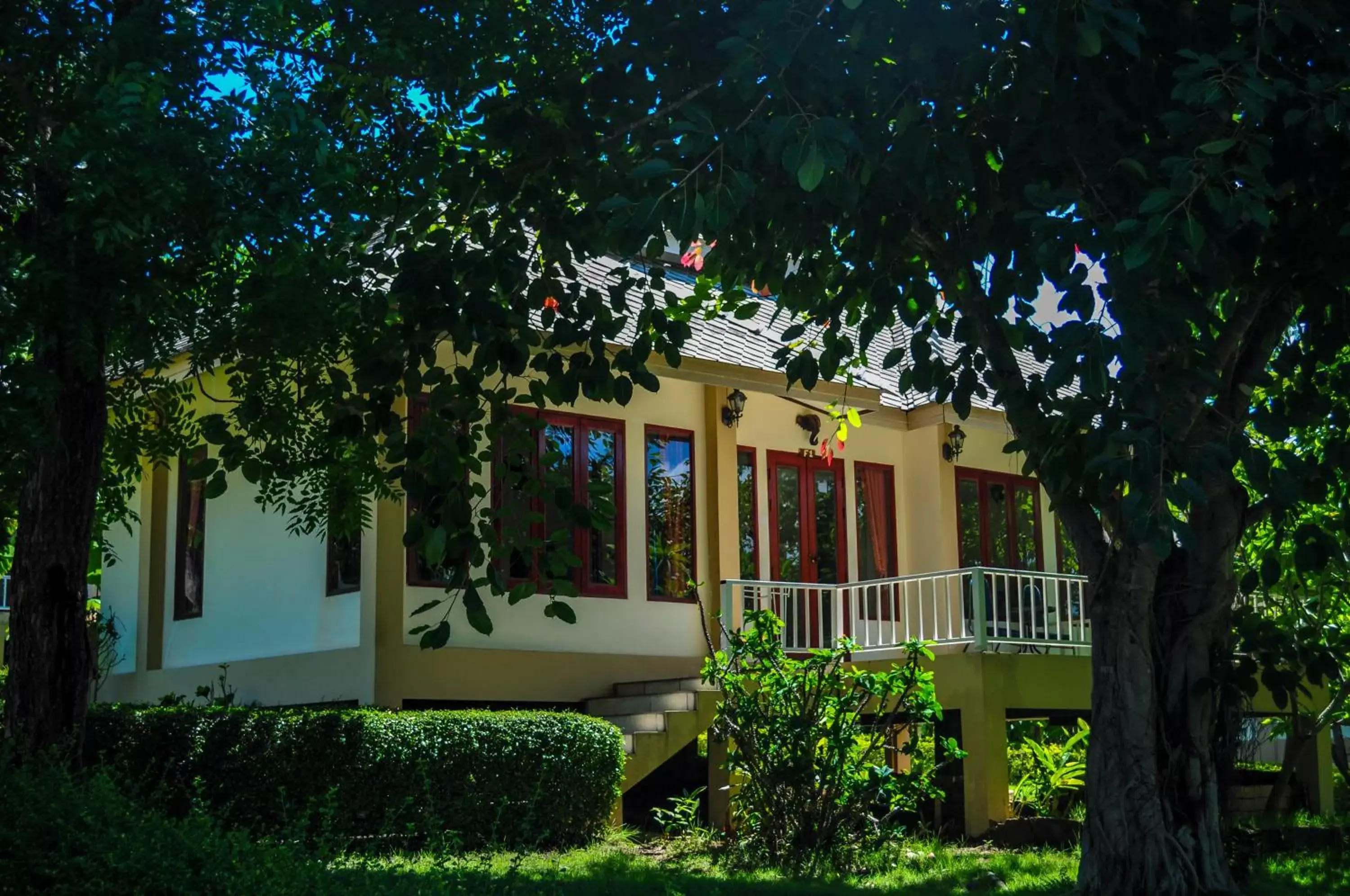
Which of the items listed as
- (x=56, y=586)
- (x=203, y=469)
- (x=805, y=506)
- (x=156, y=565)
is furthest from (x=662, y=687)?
(x=203, y=469)

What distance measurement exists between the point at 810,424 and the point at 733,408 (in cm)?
168

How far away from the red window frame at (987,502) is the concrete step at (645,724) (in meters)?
5.85

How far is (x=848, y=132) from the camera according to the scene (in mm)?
5801

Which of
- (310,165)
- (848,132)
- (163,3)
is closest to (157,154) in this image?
(310,165)

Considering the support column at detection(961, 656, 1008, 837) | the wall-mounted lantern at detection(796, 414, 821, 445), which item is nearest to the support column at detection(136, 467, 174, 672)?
the wall-mounted lantern at detection(796, 414, 821, 445)

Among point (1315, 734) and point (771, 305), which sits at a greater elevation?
point (771, 305)

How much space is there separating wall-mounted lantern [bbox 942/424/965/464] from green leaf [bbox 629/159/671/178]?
1346cm

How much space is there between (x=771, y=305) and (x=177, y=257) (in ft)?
40.3

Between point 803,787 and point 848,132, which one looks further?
point 803,787

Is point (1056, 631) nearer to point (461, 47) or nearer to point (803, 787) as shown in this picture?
point (803, 787)

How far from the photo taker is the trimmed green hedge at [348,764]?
11.6m

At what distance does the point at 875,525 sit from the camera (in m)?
19.0

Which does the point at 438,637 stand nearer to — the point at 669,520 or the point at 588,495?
the point at 588,495

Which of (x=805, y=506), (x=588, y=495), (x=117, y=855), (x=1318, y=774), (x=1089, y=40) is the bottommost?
(x=1318, y=774)
